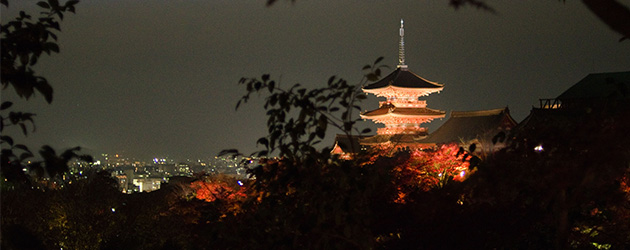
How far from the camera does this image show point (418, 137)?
32.2 m

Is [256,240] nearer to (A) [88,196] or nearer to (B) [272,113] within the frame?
(B) [272,113]

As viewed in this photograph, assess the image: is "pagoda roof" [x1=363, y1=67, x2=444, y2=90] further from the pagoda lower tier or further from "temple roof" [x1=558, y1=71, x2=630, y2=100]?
"temple roof" [x1=558, y1=71, x2=630, y2=100]

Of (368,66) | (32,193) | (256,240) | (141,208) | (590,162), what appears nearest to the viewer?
(590,162)

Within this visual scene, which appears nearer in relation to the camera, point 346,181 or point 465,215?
point 346,181

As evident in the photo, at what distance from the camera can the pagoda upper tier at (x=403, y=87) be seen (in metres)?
32.0

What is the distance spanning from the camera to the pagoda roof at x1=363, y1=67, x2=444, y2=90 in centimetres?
3212

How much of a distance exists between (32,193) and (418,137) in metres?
18.5

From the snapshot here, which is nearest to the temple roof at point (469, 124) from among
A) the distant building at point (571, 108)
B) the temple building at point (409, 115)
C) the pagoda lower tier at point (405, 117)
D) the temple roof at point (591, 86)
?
the temple building at point (409, 115)

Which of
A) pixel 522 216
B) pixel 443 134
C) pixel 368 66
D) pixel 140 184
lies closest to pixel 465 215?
pixel 522 216

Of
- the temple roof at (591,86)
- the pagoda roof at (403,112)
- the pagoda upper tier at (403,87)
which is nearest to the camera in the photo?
the temple roof at (591,86)

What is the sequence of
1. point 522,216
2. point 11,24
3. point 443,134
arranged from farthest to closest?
point 443,134
point 522,216
point 11,24

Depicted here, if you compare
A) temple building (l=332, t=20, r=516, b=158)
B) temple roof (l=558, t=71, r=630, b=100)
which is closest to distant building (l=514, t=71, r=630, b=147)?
temple roof (l=558, t=71, r=630, b=100)

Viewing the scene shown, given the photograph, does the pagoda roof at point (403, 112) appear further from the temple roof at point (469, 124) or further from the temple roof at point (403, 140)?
the temple roof at point (403, 140)

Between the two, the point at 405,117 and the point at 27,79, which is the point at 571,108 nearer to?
the point at 405,117
